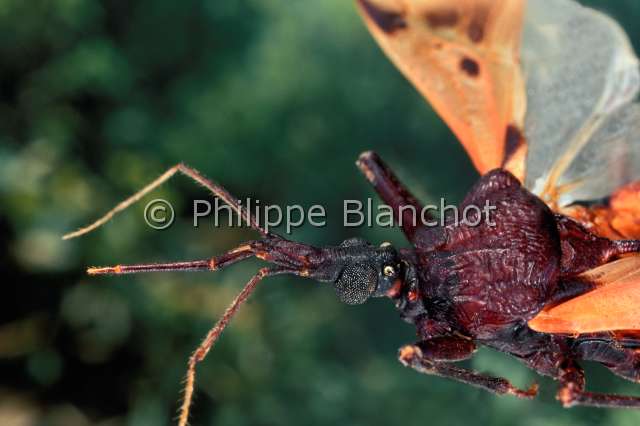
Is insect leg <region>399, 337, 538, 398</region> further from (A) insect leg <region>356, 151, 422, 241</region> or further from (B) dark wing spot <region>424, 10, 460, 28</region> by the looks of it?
(B) dark wing spot <region>424, 10, 460, 28</region>

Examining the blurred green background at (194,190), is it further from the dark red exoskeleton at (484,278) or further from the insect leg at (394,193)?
the insect leg at (394,193)

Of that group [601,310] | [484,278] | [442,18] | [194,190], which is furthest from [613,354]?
[194,190]

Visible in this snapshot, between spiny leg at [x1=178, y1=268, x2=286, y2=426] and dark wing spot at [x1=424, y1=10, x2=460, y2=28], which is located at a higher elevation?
dark wing spot at [x1=424, y1=10, x2=460, y2=28]

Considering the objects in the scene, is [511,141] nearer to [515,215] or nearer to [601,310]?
[515,215]

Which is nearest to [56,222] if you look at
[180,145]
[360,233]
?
[180,145]

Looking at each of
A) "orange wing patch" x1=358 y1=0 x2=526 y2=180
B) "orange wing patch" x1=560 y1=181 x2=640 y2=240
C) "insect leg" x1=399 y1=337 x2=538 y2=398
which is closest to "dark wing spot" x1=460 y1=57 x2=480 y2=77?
"orange wing patch" x1=358 y1=0 x2=526 y2=180

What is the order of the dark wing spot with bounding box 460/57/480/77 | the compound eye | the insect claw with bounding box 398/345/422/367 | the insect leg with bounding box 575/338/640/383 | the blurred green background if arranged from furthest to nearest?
the blurred green background, the dark wing spot with bounding box 460/57/480/77, the insect leg with bounding box 575/338/640/383, the compound eye, the insect claw with bounding box 398/345/422/367

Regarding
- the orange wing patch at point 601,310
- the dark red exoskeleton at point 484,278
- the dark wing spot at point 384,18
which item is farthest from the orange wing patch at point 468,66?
the orange wing patch at point 601,310
